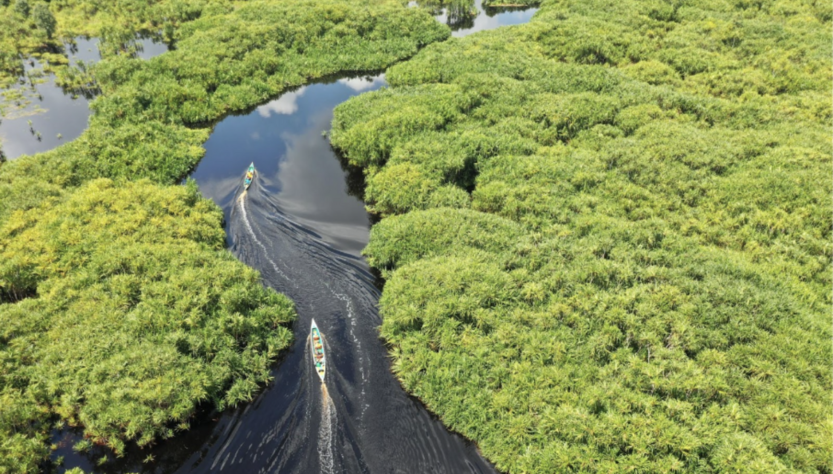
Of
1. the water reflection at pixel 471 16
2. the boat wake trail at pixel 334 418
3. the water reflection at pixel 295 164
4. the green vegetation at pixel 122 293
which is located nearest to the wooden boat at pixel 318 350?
the boat wake trail at pixel 334 418

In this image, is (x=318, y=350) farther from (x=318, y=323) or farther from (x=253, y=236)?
(x=253, y=236)

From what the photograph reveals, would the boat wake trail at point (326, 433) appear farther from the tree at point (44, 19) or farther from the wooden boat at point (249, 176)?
the tree at point (44, 19)

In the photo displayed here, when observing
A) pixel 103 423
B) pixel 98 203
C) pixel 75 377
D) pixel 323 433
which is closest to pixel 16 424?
pixel 75 377

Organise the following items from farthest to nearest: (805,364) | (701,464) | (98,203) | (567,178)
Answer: (567,178) → (98,203) → (805,364) → (701,464)

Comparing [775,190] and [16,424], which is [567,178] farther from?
[16,424]

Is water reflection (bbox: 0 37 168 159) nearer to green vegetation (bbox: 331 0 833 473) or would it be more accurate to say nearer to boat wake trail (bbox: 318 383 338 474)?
green vegetation (bbox: 331 0 833 473)

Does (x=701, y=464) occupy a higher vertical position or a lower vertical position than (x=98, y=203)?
lower
